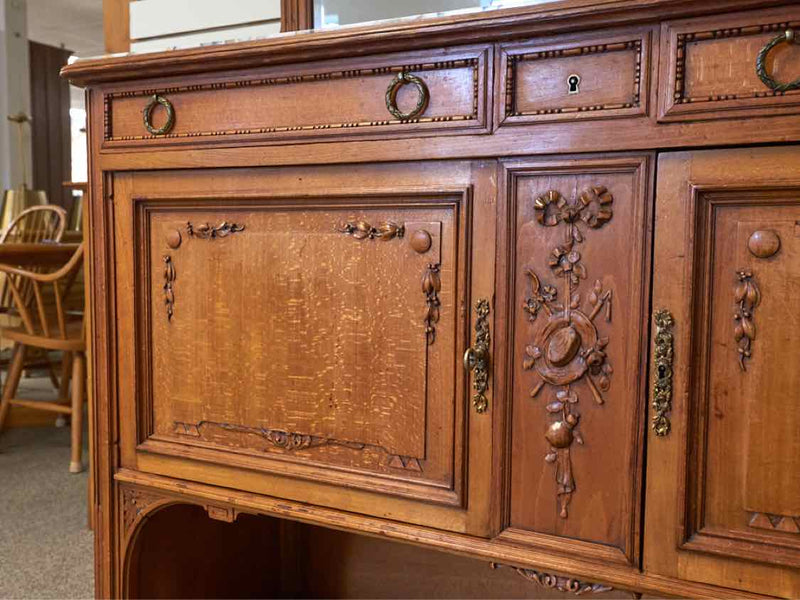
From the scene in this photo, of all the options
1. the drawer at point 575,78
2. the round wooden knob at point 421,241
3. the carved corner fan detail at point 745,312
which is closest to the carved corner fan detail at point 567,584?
the carved corner fan detail at point 745,312

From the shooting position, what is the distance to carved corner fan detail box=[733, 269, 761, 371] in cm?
76

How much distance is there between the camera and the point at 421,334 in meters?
0.91

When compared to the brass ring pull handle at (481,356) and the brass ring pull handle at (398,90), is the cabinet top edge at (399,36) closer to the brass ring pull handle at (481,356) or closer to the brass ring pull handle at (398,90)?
the brass ring pull handle at (398,90)

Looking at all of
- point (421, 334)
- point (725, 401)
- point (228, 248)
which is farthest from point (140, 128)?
point (725, 401)

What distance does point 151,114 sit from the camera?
1060 mm

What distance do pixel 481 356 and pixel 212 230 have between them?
0.43 meters

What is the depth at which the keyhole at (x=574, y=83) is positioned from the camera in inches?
31.9

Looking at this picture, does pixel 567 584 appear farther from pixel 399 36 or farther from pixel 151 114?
pixel 151 114

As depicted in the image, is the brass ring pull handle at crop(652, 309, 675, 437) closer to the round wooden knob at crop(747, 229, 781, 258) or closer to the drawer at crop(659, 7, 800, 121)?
the round wooden knob at crop(747, 229, 781, 258)

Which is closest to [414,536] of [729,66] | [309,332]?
[309,332]

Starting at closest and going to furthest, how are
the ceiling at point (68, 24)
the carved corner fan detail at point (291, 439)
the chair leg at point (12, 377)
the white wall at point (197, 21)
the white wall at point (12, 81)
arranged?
the carved corner fan detail at point (291, 439) → the white wall at point (197, 21) → the chair leg at point (12, 377) → the white wall at point (12, 81) → the ceiling at point (68, 24)

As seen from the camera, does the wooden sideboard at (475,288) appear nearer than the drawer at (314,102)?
Yes

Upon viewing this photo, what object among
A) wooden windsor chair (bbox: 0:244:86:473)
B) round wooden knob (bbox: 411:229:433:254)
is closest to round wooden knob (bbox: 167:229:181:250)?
round wooden knob (bbox: 411:229:433:254)

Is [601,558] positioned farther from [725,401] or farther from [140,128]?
[140,128]
